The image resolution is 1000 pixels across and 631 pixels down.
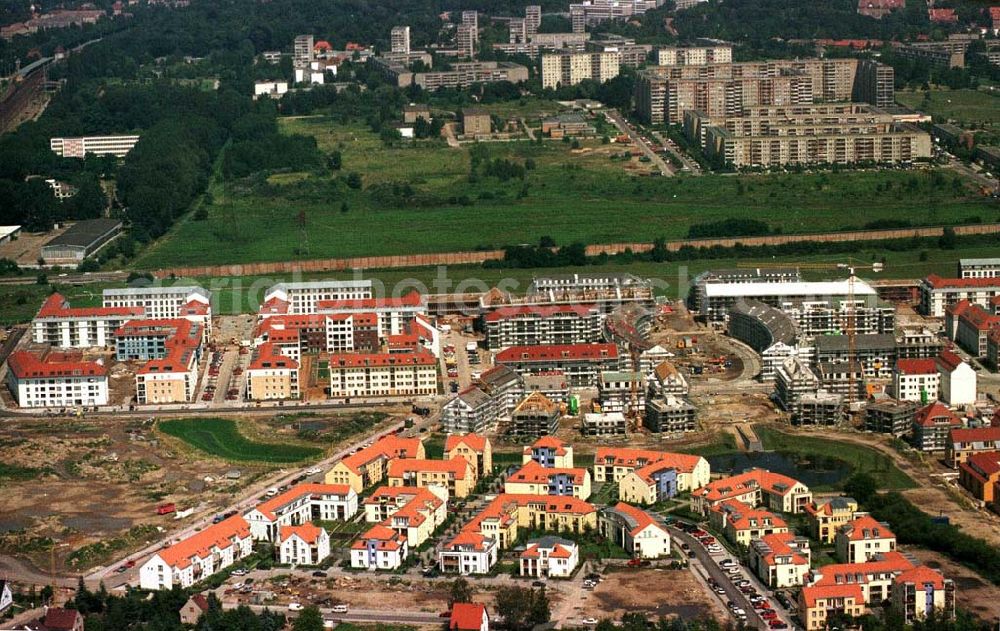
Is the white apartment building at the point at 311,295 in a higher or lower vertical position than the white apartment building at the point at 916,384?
higher

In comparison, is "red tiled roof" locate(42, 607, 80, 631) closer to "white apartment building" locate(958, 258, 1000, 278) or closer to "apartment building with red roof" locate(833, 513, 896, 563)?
"apartment building with red roof" locate(833, 513, 896, 563)

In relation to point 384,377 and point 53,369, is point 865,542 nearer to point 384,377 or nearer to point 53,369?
point 384,377

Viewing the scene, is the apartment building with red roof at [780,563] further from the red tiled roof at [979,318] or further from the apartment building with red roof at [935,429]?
the red tiled roof at [979,318]

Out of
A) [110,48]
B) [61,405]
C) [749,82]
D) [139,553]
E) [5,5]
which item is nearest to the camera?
[139,553]

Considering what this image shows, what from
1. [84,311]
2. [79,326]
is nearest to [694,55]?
[84,311]

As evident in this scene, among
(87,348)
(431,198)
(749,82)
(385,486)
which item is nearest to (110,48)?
(749,82)

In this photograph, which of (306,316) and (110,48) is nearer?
(306,316)

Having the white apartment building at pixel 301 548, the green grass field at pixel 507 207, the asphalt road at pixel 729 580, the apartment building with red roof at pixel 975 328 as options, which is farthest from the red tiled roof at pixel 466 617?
the green grass field at pixel 507 207

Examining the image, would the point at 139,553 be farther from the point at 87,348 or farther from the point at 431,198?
the point at 431,198
